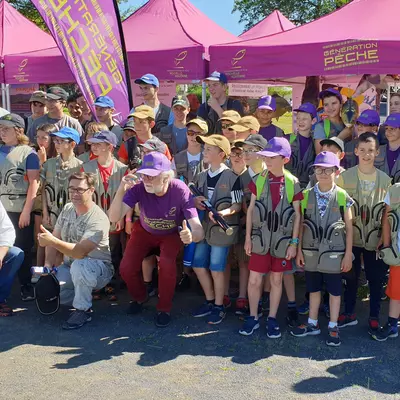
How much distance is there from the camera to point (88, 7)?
19.7 feet

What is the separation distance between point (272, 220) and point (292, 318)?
0.92 metres

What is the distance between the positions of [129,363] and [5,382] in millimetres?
858

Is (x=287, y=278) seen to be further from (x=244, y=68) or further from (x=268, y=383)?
(x=244, y=68)

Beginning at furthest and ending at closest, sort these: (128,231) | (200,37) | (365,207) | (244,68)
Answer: (200,37) < (244,68) < (128,231) < (365,207)

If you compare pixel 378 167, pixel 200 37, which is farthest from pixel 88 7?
pixel 378 167

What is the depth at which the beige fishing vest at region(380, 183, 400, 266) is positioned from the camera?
163 inches

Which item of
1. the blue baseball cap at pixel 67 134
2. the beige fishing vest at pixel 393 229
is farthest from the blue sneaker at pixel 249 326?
the blue baseball cap at pixel 67 134

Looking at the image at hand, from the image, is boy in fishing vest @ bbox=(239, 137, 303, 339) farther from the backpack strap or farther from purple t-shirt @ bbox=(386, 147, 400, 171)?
the backpack strap

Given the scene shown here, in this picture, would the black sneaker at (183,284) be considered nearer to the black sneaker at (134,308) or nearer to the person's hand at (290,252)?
the black sneaker at (134,308)

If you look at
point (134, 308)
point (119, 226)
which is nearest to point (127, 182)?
point (119, 226)

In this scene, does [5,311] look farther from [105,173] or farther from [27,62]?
[27,62]

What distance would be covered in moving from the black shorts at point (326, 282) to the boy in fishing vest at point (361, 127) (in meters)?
1.42

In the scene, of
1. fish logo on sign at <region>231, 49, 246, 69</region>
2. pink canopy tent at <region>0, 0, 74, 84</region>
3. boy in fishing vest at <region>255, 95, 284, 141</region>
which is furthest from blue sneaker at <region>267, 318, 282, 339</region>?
pink canopy tent at <region>0, 0, 74, 84</region>

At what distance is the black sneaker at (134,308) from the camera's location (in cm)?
479
